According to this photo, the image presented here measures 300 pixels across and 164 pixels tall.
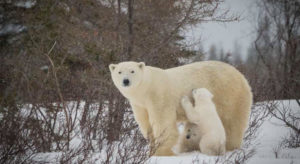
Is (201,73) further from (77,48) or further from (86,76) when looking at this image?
(77,48)

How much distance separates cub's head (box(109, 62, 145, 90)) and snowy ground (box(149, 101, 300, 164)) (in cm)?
86

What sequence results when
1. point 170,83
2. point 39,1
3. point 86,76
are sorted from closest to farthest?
point 170,83, point 86,76, point 39,1

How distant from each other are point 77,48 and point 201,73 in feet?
9.71

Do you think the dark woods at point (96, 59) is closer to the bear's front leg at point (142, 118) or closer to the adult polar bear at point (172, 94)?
the bear's front leg at point (142, 118)

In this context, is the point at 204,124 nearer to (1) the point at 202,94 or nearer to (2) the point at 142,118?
(1) the point at 202,94

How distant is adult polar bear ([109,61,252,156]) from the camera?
3623mm

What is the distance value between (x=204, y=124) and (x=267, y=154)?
1.52 m

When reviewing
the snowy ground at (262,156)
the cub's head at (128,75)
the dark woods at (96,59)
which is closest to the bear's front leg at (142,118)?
the dark woods at (96,59)

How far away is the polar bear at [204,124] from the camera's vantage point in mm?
3475

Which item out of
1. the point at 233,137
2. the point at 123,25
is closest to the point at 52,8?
the point at 123,25

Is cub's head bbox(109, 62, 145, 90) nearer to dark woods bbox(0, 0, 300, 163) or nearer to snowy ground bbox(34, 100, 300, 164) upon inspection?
dark woods bbox(0, 0, 300, 163)

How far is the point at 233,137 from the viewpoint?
4043mm

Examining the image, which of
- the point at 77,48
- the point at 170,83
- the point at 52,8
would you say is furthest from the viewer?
the point at 52,8

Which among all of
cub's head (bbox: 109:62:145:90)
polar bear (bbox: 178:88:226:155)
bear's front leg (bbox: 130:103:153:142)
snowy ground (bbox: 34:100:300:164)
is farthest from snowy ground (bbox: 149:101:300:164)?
cub's head (bbox: 109:62:145:90)
